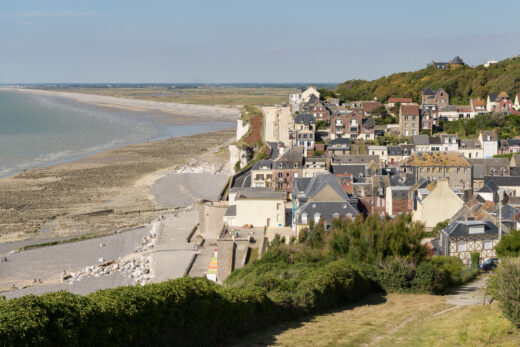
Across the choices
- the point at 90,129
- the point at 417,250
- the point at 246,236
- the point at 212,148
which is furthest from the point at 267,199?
the point at 90,129

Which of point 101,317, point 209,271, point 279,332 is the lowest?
point 209,271

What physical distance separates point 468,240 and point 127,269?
17.1m

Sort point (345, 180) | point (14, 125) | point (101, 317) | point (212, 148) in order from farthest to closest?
point (14, 125) → point (212, 148) → point (345, 180) → point (101, 317)

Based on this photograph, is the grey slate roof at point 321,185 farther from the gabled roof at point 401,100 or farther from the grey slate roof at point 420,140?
the gabled roof at point 401,100

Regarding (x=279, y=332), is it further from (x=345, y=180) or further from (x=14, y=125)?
(x=14, y=125)

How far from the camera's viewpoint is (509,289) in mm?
11938

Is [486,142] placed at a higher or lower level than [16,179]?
higher

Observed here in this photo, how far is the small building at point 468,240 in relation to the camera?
923 inches

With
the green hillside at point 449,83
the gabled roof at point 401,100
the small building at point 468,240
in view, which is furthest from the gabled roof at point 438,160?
the green hillside at point 449,83

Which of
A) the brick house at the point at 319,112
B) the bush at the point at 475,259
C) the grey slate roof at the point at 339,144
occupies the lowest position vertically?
the bush at the point at 475,259

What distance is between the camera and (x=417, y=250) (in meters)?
20.2

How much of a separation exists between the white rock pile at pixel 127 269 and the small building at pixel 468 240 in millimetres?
13925

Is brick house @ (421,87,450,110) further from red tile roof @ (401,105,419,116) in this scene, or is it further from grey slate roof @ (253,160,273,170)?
grey slate roof @ (253,160,273,170)

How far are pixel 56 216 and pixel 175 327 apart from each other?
3240 centimetres
